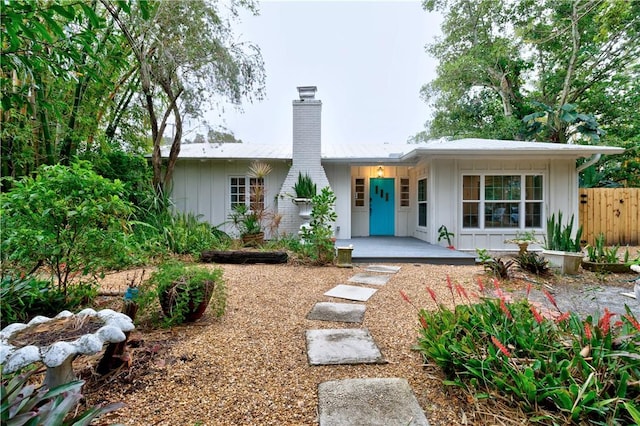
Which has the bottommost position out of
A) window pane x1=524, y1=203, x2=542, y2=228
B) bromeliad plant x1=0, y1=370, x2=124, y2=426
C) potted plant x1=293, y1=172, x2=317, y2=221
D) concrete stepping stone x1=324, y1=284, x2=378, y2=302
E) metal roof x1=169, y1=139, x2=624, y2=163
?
concrete stepping stone x1=324, y1=284, x2=378, y2=302

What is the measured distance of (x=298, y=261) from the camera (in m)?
6.21

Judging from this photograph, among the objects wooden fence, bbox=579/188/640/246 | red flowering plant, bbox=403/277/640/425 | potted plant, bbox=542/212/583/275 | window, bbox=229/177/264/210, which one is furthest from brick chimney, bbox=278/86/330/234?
wooden fence, bbox=579/188/640/246

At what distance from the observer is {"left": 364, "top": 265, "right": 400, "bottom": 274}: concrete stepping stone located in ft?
18.0

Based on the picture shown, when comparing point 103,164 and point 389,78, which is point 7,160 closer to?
point 103,164

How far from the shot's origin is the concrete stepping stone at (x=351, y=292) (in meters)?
3.99

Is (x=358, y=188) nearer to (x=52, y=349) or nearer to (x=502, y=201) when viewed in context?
(x=502, y=201)

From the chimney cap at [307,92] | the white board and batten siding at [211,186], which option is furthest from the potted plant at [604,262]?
the white board and batten siding at [211,186]

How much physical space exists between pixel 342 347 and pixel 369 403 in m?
0.75

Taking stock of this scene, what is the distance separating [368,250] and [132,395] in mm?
5578

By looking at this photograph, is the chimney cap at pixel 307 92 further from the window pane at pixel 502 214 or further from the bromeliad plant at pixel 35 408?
the bromeliad plant at pixel 35 408

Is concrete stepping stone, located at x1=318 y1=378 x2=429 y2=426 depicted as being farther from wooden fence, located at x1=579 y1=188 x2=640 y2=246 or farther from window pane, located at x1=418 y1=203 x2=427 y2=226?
wooden fence, located at x1=579 y1=188 x2=640 y2=246

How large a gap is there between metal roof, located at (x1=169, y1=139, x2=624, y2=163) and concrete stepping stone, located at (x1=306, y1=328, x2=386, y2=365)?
5204 mm

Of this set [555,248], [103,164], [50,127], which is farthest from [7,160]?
[555,248]

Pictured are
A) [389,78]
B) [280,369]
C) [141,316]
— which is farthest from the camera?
[389,78]
